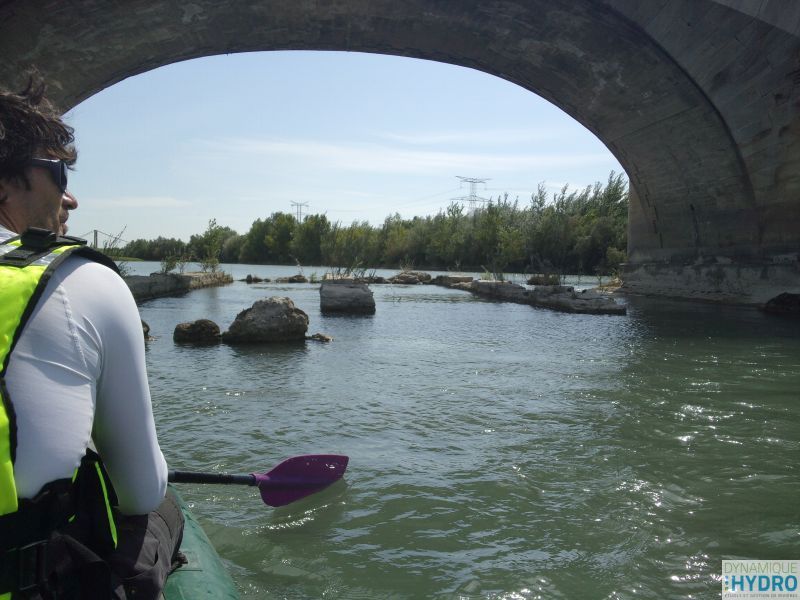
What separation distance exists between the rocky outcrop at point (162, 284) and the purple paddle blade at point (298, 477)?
1584cm

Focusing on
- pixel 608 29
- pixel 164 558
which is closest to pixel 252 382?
pixel 164 558

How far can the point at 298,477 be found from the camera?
3604 mm

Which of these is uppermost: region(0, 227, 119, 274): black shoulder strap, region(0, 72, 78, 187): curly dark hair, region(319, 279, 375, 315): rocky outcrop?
region(0, 72, 78, 187): curly dark hair

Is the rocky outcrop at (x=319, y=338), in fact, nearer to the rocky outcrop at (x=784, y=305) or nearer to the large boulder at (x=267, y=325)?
the large boulder at (x=267, y=325)

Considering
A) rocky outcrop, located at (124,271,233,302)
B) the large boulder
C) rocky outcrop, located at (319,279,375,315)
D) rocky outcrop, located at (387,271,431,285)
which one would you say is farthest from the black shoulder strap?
rocky outcrop, located at (387,271,431,285)

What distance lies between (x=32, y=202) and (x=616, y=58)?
15789 mm

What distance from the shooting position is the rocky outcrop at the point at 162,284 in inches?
779

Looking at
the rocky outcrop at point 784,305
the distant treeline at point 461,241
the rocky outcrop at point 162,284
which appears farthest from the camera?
the distant treeline at point 461,241

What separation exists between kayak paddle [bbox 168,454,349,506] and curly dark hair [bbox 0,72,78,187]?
199 cm

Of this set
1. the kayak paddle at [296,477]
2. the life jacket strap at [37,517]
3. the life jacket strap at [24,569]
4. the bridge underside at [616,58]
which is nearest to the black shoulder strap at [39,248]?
the life jacket strap at [37,517]

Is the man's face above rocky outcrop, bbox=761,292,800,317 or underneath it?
above

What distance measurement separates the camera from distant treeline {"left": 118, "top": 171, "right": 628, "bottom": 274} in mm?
27663

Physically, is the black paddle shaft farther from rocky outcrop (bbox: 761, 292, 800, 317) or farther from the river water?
rocky outcrop (bbox: 761, 292, 800, 317)

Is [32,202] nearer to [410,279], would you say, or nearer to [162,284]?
[162,284]
